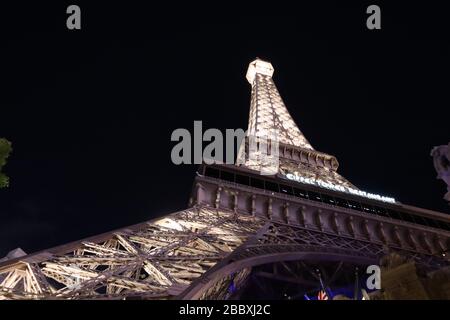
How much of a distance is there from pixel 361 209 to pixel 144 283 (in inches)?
808

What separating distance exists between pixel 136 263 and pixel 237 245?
19.0 ft

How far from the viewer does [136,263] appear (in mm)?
15773

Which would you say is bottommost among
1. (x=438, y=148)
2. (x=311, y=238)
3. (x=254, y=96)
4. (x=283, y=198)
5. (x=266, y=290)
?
(x=266, y=290)

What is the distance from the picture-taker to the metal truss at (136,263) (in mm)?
12789

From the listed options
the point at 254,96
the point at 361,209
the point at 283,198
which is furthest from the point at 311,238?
the point at 254,96

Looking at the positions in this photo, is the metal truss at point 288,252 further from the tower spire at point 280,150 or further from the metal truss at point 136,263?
the tower spire at point 280,150

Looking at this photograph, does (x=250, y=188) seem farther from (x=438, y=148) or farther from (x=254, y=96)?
(x=254, y=96)

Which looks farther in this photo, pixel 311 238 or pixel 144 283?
pixel 311 238

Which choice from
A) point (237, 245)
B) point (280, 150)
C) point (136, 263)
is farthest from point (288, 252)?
point (280, 150)

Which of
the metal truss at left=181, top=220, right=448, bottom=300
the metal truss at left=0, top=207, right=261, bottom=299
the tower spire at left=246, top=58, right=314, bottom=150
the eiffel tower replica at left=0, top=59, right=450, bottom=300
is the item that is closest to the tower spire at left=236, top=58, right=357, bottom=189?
the tower spire at left=246, top=58, right=314, bottom=150

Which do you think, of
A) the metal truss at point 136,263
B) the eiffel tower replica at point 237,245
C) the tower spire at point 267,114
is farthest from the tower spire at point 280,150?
the metal truss at point 136,263

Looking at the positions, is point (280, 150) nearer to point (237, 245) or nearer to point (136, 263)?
point (237, 245)

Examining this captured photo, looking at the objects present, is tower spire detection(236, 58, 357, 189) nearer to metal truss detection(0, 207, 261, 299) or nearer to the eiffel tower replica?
the eiffel tower replica
